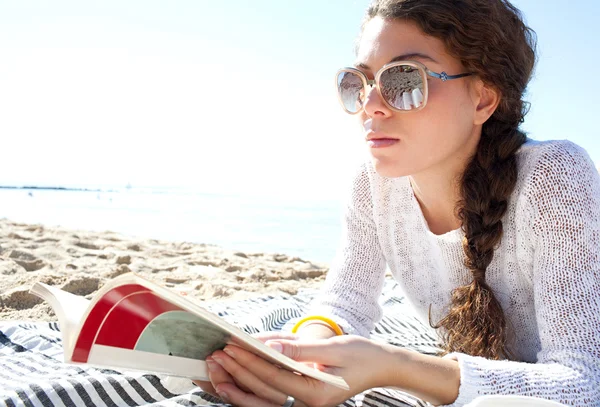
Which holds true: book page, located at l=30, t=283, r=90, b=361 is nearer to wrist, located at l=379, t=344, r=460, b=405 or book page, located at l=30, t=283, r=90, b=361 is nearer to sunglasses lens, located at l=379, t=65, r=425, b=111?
wrist, located at l=379, t=344, r=460, b=405

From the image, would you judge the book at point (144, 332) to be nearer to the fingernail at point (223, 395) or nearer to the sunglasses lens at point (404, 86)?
the fingernail at point (223, 395)

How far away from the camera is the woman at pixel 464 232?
147 centimetres

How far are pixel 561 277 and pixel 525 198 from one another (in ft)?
0.91

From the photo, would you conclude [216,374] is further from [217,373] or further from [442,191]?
[442,191]

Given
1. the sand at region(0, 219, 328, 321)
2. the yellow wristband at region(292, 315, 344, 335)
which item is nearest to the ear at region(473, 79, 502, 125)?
the yellow wristband at region(292, 315, 344, 335)

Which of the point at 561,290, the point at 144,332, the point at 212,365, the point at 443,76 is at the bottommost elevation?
the point at 212,365

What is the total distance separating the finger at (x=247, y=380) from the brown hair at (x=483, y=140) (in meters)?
0.76

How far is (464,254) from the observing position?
1.94 metres

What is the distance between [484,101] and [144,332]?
1385 mm

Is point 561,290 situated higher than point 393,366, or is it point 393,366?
point 561,290

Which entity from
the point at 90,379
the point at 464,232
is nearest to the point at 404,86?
the point at 464,232

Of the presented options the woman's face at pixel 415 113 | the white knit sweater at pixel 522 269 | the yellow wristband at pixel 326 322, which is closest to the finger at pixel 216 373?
the yellow wristband at pixel 326 322

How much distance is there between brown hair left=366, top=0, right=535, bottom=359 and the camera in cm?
177

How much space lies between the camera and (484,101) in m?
1.89
